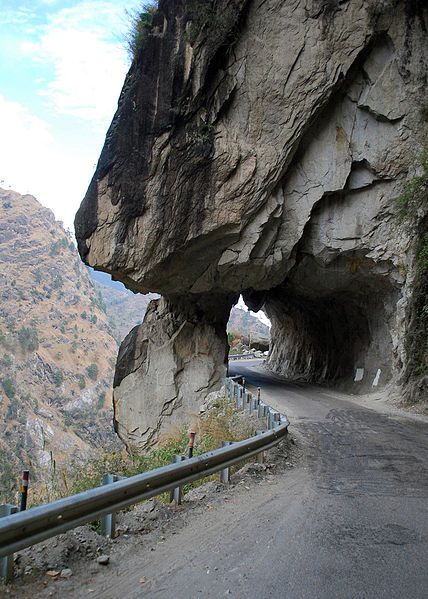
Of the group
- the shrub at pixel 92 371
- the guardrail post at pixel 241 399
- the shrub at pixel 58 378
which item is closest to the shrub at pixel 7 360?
the shrub at pixel 58 378

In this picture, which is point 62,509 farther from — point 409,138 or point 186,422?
point 186,422

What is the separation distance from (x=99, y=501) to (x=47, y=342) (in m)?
102

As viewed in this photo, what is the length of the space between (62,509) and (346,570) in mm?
2194

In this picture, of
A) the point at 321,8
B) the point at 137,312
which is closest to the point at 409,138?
the point at 321,8

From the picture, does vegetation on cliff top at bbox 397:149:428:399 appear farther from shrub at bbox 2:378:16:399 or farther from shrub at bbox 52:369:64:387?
shrub at bbox 52:369:64:387

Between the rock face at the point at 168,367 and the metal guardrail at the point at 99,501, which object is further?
the rock face at the point at 168,367

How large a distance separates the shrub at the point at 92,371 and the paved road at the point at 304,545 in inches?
3929

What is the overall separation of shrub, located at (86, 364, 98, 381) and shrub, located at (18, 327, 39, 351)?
12749mm

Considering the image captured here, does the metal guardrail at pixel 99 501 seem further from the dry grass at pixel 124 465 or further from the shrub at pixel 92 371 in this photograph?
the shrub at pixel 92 371

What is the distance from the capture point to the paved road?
367cm

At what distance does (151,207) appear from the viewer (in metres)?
16.8

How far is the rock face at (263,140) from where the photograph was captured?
1612 centimetres

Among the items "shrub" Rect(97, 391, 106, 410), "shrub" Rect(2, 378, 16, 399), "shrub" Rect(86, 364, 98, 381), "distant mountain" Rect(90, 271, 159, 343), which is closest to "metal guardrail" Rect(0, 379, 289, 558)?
"shrub" Rect(2, 378, 16, 399)

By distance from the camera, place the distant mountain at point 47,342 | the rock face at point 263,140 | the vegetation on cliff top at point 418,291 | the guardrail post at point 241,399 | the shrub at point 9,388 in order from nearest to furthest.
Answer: the guardrail post at point 241,399 < the vegetation on cliff top at point 418,291 < the rock face at point 263,140 < the distant mountain at point 47,342 < the shrub at point 9,388
